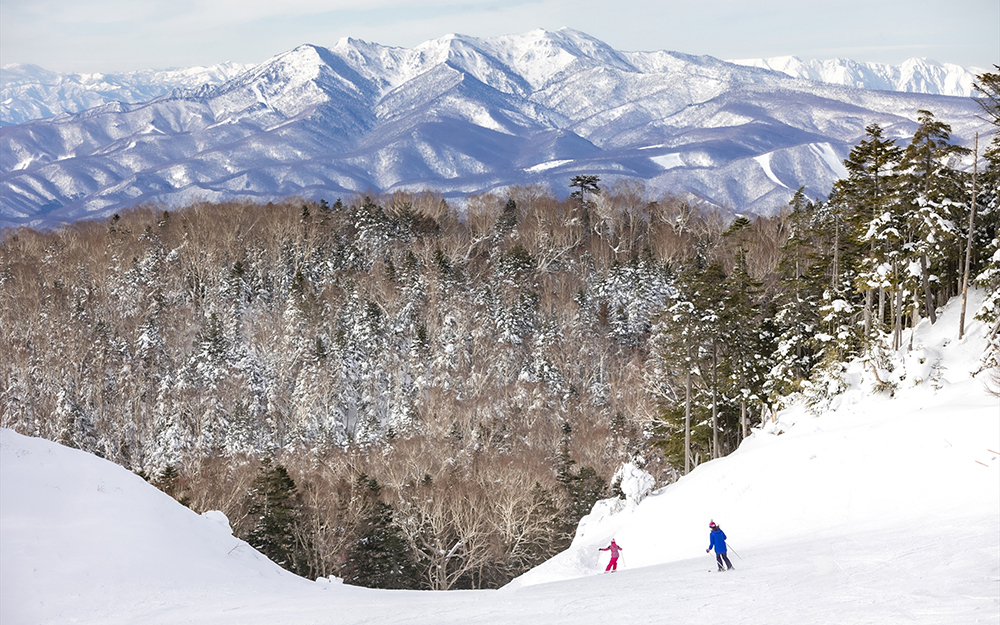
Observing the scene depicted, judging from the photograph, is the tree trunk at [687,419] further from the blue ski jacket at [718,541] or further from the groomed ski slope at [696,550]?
the blue ski jacket at [718,541]

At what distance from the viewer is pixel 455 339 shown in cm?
6544

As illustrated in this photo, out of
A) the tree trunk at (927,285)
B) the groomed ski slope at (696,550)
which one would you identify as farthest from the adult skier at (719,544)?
the tree trunk at (927,285)

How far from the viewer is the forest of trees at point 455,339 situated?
32594 millimetres

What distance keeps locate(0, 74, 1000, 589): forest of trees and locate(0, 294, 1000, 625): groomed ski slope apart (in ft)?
23.0

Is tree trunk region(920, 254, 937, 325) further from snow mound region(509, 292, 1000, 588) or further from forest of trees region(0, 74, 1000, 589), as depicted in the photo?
snow mound region(509, 292, 1000, 588)

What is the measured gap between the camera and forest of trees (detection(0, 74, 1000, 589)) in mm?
32594

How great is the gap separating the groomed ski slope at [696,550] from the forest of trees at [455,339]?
23.0ft

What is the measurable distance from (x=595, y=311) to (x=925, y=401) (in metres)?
42.9

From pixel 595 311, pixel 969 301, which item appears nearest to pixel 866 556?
pixel 969 301

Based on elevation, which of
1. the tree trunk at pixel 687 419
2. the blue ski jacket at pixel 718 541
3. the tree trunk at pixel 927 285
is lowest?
the tree trunk at pixel 687 419

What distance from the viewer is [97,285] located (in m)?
68.8

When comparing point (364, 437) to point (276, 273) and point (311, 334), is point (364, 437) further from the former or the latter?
point (276, 273)

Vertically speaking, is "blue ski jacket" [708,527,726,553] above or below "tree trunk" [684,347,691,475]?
above

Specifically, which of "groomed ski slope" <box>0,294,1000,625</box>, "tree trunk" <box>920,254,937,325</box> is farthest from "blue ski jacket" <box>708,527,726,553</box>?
"tree trunk" <box>920,254,937,325</box>
